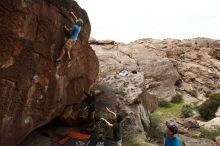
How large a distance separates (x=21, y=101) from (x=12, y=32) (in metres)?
2.23

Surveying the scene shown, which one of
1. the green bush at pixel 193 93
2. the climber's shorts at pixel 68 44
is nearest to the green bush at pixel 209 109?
the green bush at pixel 193 93

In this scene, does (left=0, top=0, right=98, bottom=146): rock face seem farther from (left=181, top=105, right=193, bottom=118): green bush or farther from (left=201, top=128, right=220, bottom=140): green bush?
(left=181, top=105, right=193, bottom=118): green bush

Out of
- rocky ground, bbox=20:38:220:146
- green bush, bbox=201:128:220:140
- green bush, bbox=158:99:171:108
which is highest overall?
rocky ground, bbox=20:38:220:146

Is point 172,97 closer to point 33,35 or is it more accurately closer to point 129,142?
point 129,142

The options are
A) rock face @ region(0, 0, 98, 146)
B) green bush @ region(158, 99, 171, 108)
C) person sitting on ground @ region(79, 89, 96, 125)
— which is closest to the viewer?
rock face @ region(0, 0, 98, 146)

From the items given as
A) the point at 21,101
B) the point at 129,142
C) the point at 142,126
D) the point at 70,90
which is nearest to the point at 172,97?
the point at 142,126

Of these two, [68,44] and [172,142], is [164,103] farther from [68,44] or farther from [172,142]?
[172,142]

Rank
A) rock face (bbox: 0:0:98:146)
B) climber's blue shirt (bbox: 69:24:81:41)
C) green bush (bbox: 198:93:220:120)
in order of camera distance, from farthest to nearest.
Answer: green bush (bbox: 198:93:220:120), climber's blue shirt (bbox: 69:24:81:41), rock face (bbox: 0:0:98:146)

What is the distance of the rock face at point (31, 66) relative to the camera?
943 cm

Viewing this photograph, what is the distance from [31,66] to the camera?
1049cm

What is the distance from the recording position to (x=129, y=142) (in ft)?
49.5

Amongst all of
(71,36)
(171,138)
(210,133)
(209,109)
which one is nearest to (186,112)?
(209,109)

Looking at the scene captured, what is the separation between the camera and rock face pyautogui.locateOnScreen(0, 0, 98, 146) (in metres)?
9.43

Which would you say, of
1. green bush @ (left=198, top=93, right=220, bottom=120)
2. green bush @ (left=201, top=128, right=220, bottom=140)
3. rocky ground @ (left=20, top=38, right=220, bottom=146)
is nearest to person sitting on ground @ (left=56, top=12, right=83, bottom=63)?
rocky ground @ (left=20, top=38, right=220, bottom=146)
